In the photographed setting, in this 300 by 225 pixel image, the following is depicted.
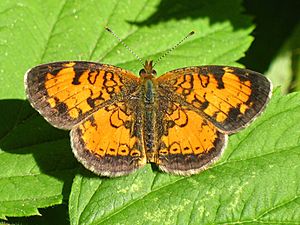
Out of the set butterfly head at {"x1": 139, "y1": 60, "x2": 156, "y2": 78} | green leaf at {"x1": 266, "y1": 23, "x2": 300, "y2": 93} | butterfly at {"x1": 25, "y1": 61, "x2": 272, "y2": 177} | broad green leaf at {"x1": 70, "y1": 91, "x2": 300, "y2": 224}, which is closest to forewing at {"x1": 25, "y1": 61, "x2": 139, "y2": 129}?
butterfly at {"x1": 25, "y1": 61, "x2": 272, "y2": 177}

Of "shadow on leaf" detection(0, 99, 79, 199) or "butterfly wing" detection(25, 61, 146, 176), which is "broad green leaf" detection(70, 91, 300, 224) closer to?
"butterfly wing" detection(25, 61, 146, 176)

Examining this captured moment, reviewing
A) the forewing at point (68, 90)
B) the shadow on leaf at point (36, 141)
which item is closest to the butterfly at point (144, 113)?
the forewing at point (68, 90)

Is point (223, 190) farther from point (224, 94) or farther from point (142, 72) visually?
point (142, 72)

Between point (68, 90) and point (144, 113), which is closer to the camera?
point (68, 90)

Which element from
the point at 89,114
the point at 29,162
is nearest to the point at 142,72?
the point at 89,114

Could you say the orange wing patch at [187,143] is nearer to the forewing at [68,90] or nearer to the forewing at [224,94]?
the forewing at [224,94]

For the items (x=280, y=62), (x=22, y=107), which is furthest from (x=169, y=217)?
(x=280, y=62)

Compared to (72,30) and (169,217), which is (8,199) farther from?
(72,30)
